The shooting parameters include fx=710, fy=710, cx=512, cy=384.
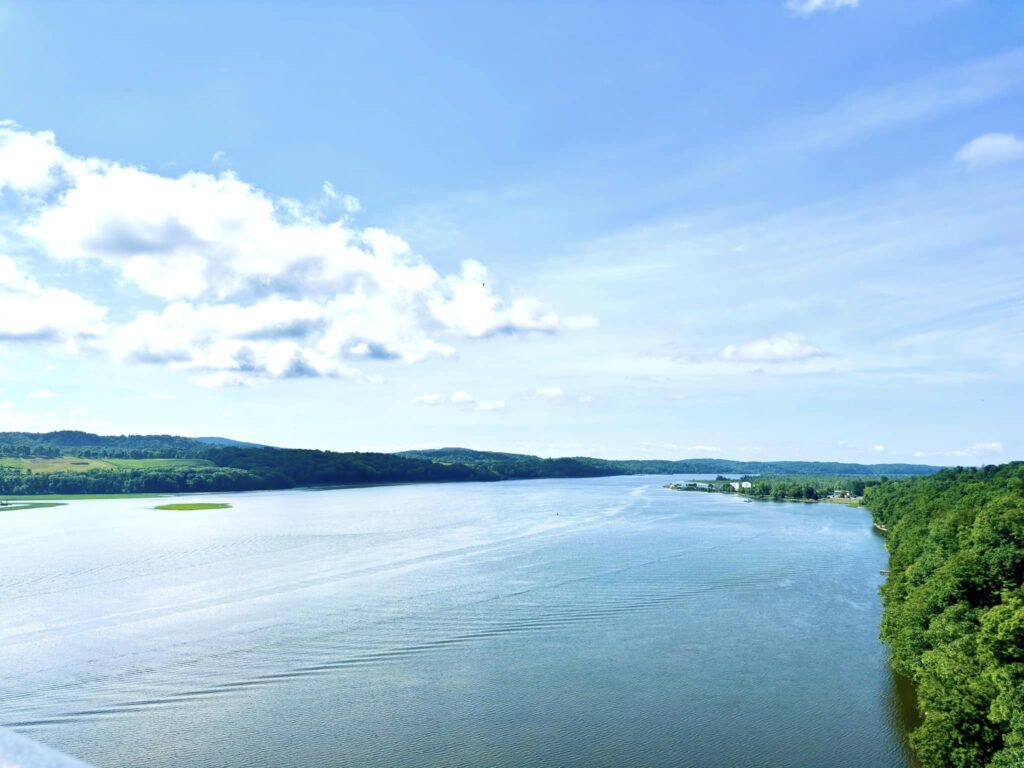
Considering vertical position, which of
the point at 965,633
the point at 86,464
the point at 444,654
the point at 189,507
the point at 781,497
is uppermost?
the point at 86,464

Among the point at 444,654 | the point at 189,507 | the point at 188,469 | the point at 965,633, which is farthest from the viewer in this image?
the point at 188,469

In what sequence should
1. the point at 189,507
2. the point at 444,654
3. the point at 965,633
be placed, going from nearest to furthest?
the point at 965,633 → the point at 444,654 → the point at 189,507

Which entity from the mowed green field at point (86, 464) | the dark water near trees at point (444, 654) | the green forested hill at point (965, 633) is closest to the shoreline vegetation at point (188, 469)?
the mowed green field at point (86, 464)

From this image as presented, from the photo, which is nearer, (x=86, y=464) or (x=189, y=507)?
(x=189, y=507)

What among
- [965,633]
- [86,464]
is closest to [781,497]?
[965,633]

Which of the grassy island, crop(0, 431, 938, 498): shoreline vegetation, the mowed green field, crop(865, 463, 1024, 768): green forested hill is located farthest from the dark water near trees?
the mowed green field

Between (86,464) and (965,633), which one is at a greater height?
(86,464)

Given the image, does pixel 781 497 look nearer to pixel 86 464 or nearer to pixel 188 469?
pixel 188 469
